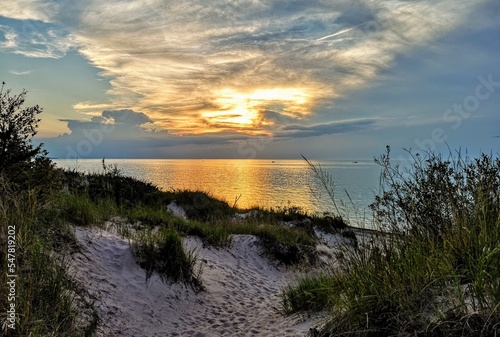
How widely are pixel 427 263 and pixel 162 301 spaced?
18.4ft

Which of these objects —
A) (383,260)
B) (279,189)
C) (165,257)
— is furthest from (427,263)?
(279,189)

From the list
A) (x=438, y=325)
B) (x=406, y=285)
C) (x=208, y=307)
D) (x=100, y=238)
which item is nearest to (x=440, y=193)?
(x=406, y=285)

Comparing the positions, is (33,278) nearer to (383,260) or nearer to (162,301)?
(162,301)

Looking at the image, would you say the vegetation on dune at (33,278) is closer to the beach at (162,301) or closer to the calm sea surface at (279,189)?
the beach at (162,301)

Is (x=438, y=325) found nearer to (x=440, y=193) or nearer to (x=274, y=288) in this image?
(x=440, y=193)

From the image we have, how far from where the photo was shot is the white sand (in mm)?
6863

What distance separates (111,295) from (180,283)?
1.79 m

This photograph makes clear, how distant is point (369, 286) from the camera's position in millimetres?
4766

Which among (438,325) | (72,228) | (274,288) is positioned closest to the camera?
(438,325)

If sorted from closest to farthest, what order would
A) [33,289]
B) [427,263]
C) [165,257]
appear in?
[427,263], [33,289], [165,257]

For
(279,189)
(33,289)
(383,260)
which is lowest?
(279,189)

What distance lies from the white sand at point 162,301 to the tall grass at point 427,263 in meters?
1.31

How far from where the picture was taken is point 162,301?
8.01m

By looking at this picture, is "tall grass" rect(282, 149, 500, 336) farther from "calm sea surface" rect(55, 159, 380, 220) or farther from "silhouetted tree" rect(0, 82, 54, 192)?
"silhouetted tree" rect(0, 82, 54, 192)
